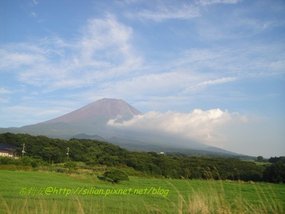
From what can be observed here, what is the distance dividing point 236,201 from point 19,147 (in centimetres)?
5626

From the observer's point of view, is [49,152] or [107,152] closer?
[49,152]

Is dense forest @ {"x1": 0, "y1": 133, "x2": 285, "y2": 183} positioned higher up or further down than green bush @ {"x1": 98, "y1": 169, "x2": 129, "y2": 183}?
higher up

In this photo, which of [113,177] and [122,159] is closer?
[113,177]

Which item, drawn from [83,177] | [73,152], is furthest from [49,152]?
[83,177]

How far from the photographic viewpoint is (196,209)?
5.32 metres

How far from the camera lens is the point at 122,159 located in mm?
53438

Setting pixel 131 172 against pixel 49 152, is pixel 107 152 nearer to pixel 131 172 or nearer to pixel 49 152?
pixel 49 152

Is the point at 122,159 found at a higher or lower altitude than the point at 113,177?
higher

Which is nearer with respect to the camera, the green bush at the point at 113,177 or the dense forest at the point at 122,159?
the green bush at the point at 113,177

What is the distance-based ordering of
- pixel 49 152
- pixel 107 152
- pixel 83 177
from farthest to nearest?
pixel 107 152 < pixel 49 152 < pixel 83 177

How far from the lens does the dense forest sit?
42406 millimetres

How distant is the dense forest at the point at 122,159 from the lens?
42.4 meters

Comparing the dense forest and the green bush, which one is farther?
the dense forest

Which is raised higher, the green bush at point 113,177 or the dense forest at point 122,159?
A: the dense forest at point 122,159
